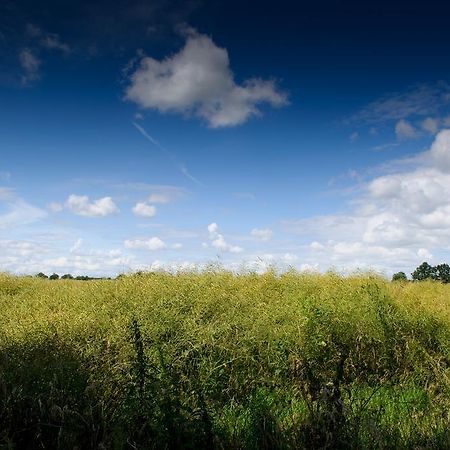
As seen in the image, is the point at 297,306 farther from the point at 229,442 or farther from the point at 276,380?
the point at 229,442

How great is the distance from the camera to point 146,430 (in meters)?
6.03

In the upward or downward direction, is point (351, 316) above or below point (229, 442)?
above

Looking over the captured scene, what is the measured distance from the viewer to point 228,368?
8812 mm

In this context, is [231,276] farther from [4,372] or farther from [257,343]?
[4,372]

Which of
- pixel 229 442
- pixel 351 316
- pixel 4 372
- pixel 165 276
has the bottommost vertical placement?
pixel 229 442

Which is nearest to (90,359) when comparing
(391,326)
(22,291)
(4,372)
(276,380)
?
(4,372)

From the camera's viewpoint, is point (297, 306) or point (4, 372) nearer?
point (4, 372)

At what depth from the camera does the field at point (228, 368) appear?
226 inches

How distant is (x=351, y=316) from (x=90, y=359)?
5.60m

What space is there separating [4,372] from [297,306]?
6076 millimetres

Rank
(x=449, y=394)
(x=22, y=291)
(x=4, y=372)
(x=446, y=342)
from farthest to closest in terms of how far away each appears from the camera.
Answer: (x=22, y=291) < (x=446, y=342) < (x=449, y=394) < (x=4, y=372)

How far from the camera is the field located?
5750 millimetres

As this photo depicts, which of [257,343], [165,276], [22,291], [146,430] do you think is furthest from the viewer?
[22,291]

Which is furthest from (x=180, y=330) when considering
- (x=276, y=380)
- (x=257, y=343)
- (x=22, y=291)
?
(x=22, y=291)
